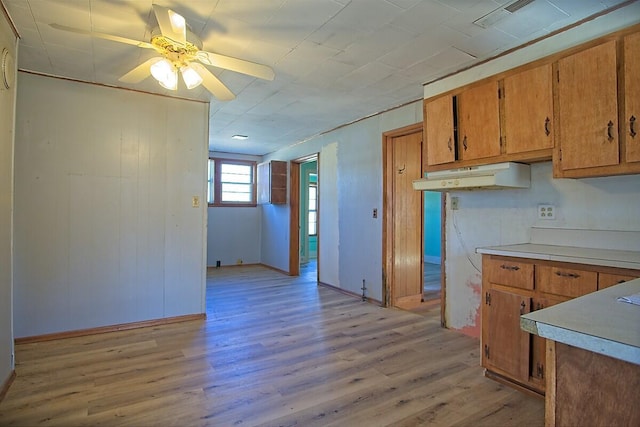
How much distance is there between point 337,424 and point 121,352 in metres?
1.98

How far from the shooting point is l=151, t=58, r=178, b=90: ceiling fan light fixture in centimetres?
213

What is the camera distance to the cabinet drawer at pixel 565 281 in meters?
1.87

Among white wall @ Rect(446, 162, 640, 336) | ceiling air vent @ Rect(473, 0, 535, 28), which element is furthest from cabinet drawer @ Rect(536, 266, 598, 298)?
ceiling air vent @ Rect(473, 0, 535, 28)

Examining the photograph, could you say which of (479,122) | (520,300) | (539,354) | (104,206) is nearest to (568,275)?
(520,300)

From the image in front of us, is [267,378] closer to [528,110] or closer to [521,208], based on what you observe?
[521,208]

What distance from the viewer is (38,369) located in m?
2.46

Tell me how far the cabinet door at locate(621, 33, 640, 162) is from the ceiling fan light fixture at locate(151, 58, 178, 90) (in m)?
2.70


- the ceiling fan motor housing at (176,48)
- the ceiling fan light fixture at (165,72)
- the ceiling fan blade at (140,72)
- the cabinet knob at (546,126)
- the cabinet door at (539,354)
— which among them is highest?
the ceiling fan motor housing at (176,48)

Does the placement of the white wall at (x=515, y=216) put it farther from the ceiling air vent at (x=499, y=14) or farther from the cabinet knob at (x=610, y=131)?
the ceiling air vent at (x=499, y=14)

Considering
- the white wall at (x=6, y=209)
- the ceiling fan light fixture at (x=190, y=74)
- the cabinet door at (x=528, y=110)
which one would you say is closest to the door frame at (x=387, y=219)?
the cabinet door at (x=528, y=110)

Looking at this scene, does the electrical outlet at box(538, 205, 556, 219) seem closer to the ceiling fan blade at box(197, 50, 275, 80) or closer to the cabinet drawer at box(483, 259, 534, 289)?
the cabinet drawer at box(483, 259, 534, 289)

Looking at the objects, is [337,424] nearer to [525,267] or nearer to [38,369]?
[525,267]

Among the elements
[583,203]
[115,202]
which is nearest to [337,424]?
[583,203]

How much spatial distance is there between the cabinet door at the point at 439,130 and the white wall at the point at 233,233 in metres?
4.95
